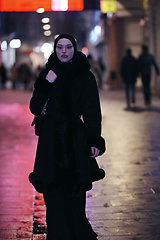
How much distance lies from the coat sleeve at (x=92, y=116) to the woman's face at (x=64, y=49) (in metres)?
0.21

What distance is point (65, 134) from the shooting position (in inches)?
123

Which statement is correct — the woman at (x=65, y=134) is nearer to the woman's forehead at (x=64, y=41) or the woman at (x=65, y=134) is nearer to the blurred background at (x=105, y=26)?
the woman's forehead at (x=64, y=41)

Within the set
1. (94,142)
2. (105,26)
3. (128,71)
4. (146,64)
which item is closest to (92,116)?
(94,142)

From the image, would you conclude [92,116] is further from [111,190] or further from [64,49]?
[111,190]

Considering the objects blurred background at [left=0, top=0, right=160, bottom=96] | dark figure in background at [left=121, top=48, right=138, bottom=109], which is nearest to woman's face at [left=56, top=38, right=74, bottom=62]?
blurred background at [left=0, top=0, right=160, bottom=96]

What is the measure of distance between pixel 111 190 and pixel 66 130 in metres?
2.03

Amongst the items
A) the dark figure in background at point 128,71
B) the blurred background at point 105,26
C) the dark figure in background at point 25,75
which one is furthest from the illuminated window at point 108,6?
the dark figure in background at point 128,71

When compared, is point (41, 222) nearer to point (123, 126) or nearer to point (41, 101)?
point (41, 101)

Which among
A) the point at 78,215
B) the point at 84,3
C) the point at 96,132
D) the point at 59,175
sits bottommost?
the point at 78,215

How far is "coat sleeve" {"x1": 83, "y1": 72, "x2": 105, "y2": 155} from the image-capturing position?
10.3 ft

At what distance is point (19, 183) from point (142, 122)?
5636 millimetres

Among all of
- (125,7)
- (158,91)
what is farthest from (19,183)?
(125,7)

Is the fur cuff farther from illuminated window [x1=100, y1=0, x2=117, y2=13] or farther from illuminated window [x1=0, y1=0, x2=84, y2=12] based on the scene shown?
illuminated window [x1=100, y1=0, x2=117, y2=13]

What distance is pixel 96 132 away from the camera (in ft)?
10.3
